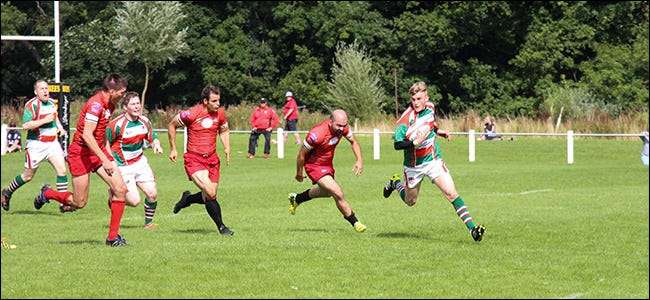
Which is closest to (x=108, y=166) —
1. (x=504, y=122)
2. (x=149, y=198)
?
(x=149, y=198)

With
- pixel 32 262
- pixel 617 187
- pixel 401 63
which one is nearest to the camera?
pixel 32 262

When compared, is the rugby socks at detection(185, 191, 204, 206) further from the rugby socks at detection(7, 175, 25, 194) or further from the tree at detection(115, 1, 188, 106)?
the tree at detection(115, 1, 188, 106)

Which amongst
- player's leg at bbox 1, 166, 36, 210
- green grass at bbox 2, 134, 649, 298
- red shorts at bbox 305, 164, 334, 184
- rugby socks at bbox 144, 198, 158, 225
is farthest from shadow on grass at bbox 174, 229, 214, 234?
player's leg at bbox 1, 166, 36, 210

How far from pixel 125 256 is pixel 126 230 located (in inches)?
161

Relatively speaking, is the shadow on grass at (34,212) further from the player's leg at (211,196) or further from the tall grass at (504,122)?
the tall grass at (504,122)

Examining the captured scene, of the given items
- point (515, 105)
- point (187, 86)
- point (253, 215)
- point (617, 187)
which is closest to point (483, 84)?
point (515, 105)

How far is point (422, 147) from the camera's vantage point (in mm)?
17250

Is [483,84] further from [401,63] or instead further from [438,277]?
[438,277]

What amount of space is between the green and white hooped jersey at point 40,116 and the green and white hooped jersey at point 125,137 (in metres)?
3.15

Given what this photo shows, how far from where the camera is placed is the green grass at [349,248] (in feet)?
41.0

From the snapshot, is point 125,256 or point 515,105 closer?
point 125,256

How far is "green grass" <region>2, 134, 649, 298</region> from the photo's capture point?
12508 mm

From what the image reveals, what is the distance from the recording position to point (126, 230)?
19031 millimetres

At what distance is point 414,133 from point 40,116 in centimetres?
741
